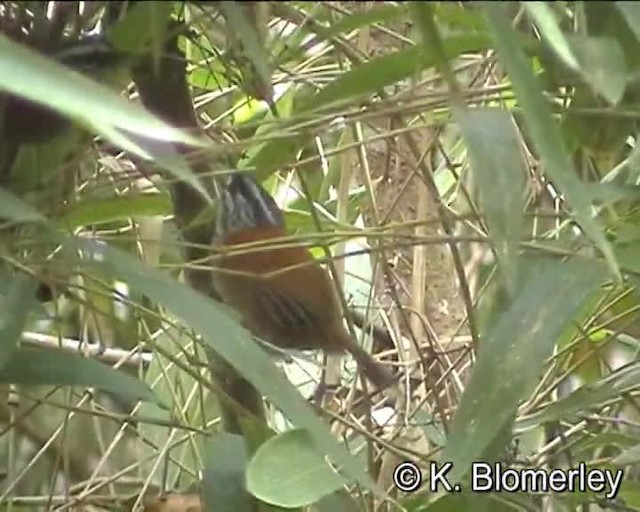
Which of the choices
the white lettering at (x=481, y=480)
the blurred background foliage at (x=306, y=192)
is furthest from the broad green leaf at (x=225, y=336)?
the white lettering at (x=481, y=480)

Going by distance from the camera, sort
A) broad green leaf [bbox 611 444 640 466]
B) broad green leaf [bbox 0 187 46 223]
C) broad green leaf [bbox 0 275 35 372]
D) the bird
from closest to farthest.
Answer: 1. broad green leaf [bbox 0 187 46 223]
2. broad green leaf [bbox 0 275 35 372]
3. the bird
4. broad green leaf [bbox 611 444 640 466]

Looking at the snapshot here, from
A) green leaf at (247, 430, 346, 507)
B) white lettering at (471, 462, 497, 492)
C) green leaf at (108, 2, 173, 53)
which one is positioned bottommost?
white lettering at (471, 462, 497, 492)

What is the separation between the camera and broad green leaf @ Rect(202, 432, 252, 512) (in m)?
0.70

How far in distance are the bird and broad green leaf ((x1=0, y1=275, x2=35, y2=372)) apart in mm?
114

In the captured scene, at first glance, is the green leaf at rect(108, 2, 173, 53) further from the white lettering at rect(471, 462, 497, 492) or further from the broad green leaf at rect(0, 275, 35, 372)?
the white lettering at rect(471, 462, 497, 492)

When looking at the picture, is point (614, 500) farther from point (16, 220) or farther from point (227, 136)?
point (16, 220)

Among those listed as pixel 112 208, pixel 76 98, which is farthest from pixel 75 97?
pixel 112 208

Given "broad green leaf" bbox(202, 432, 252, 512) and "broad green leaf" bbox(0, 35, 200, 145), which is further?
"broad green leaf" bbox(202, 432, 252, 512)

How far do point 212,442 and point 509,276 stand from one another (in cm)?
30

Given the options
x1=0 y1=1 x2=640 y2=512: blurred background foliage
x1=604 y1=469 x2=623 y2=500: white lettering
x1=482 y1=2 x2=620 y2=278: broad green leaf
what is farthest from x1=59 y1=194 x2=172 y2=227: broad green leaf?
x1=604 y1=469 x2=623 y2=500: white lettering

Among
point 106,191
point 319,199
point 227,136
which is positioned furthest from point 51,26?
point 319,199

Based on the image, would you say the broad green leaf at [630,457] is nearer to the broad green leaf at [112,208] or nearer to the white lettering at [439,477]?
the white lettering at [439,477]

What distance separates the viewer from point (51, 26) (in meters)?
0.51

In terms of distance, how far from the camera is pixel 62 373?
606mm
